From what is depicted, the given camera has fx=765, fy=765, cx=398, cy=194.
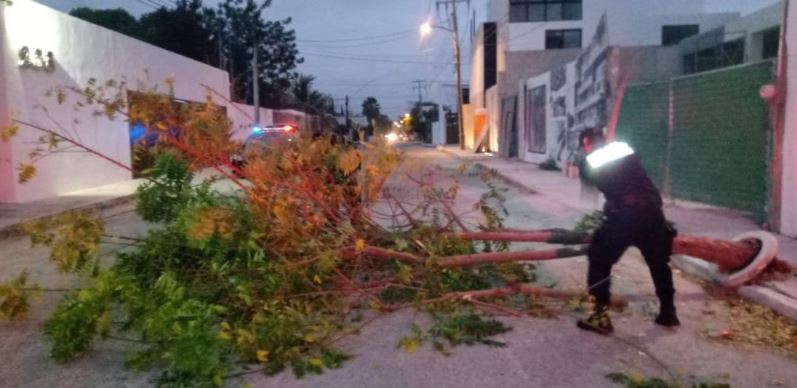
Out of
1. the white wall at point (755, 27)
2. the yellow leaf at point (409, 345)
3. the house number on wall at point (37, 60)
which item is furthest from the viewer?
the white wall at point (755, 27)

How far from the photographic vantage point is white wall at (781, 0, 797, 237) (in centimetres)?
839

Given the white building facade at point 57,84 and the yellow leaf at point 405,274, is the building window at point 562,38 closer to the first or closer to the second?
the white building facade at point 57,84

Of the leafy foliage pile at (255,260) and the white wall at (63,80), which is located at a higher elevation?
the white wall at (63,80)

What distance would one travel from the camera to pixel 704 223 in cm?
995

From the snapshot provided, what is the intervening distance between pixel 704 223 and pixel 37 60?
13123 mm

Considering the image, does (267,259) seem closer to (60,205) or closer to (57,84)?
(60,205)

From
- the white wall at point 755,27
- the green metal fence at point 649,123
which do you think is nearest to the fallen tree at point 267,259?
the green metal fence at point 649,123

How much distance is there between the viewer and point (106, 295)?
517cm

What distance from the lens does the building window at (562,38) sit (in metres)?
48.4

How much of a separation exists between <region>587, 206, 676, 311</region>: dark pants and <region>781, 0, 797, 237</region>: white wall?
390cm

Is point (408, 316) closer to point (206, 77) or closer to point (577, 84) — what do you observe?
point (577, 84)

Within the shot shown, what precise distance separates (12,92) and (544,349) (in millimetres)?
12991

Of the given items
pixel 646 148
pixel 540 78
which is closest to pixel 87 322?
pixel 646 148

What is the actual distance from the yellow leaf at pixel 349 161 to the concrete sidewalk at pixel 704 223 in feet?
6.44
